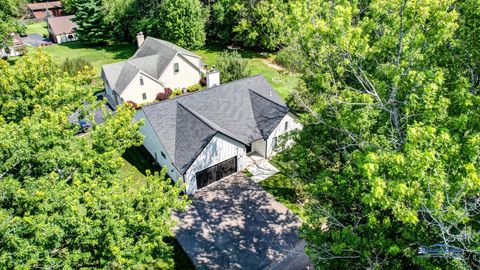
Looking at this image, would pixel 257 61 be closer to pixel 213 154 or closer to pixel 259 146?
pixel 259 146

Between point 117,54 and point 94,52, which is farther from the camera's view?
point 94,52

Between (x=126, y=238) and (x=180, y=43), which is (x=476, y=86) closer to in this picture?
(x=126, y=238)

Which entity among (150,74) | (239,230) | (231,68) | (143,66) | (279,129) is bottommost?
(239,230)

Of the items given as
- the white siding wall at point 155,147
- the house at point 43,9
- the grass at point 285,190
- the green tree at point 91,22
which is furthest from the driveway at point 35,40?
the grass at point 285,190

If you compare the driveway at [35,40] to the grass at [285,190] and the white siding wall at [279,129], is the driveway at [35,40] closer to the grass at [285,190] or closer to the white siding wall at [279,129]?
the white siding wall at [279,129]

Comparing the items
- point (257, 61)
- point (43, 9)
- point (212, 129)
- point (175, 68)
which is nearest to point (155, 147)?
point (212, 129)

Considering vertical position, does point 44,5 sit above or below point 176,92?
above

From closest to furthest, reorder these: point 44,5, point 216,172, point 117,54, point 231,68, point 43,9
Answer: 1. point 216,172
2. point 231,68
3. point 117,54
4. point 43,9
5. point 44,5
